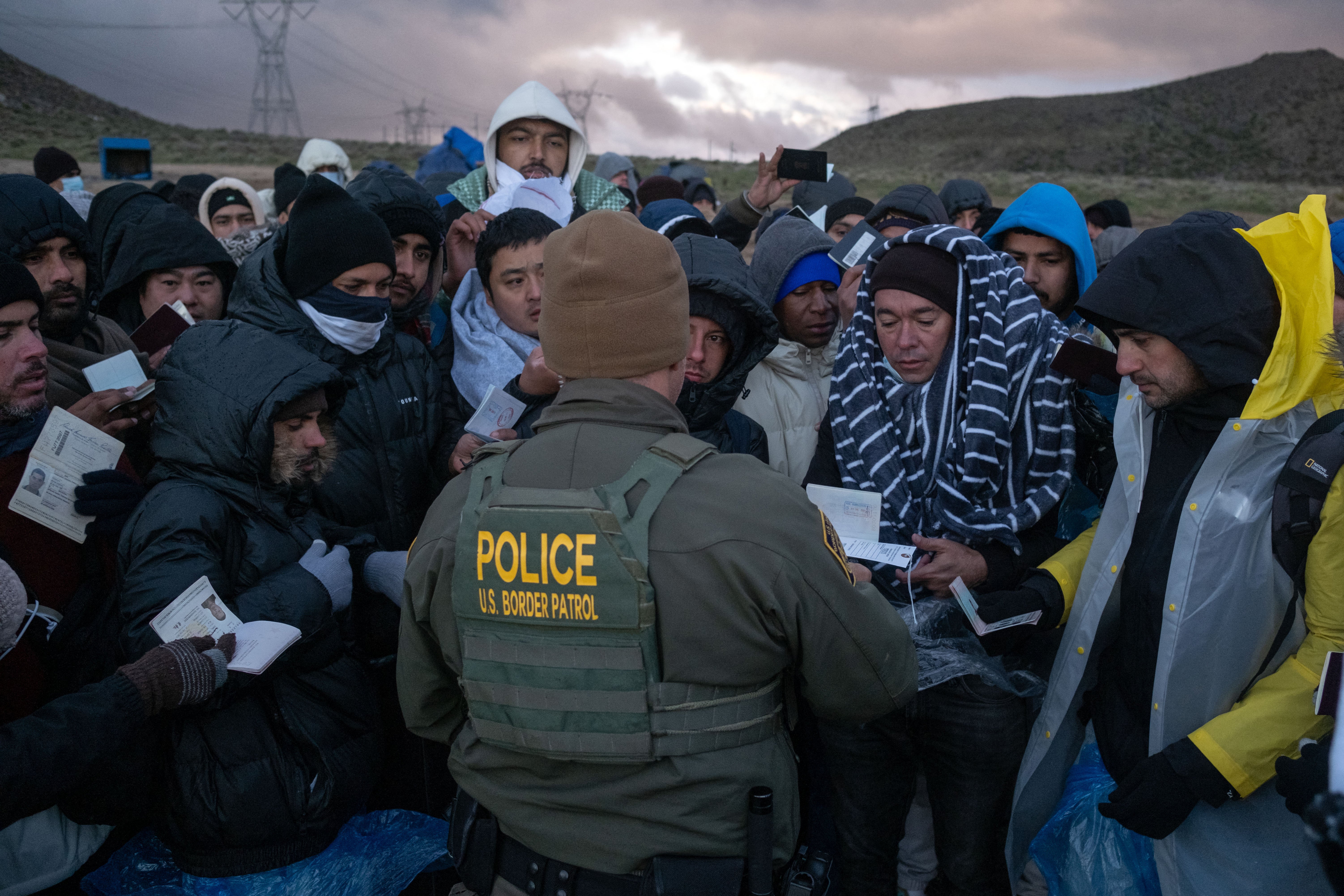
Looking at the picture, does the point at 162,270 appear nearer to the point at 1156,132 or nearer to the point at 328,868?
the point at 328,868

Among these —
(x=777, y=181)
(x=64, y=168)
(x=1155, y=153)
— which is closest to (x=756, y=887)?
(x=777, y=181)

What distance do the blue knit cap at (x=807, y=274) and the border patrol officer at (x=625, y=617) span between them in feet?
5.78

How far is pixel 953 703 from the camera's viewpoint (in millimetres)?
2621

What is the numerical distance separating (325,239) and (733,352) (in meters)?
1.56

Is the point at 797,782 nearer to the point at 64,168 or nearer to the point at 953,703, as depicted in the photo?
the point at 953,703

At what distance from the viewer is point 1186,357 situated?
223 centimetres

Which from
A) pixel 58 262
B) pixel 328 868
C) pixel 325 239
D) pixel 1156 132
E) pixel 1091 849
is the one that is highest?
pixel 1156 132

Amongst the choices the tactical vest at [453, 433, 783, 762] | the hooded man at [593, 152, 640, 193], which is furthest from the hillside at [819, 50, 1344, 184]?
the tactical vest at [453, 433, 783, 762]

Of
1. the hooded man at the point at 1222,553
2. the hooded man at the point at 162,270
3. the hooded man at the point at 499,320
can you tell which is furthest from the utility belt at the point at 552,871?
the hooded man at the point at 162,270

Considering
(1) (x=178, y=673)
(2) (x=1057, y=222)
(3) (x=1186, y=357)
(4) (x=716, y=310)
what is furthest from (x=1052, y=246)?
(1) (x=178, y=673)

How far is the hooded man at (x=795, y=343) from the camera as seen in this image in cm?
335

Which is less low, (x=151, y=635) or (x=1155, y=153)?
(x=1155, y=153)

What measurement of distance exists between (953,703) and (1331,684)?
0.95 meters

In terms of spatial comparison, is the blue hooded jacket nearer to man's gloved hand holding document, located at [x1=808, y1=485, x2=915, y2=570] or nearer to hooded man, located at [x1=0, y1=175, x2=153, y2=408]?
man's gloved hand holding document, located at [x1=808, y1=485, x2=915, y2=570]
